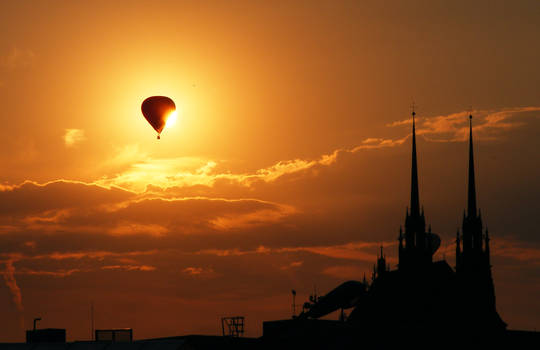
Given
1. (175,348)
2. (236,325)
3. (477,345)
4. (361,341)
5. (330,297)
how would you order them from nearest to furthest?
(175,348), (236,325), (361,341), (477,345), (330,297)

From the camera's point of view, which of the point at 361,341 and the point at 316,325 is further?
the point at 361,341

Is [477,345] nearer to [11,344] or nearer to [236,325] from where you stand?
[236,325]

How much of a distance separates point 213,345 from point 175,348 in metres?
8.61

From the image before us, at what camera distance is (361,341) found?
12569cm

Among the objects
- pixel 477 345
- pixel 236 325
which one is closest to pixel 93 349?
pixel 236 325

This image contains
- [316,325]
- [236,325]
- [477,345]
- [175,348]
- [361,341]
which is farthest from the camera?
[477,345]

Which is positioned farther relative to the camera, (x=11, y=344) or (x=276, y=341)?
(x=276, y=341)

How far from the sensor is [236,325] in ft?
357

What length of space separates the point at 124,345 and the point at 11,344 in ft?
36.4

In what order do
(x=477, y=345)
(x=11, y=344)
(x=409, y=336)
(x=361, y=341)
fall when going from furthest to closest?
(x=409, y=336) < (x=477, y=345) < (x=361, y=341) < (x=11, y=344)

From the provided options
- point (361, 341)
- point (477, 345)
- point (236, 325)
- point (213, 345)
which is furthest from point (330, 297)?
point (213, 345)

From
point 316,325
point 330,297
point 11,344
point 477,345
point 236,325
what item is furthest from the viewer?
point 330,297

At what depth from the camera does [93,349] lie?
3484 inches

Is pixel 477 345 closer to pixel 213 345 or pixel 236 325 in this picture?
pixel 236 325
